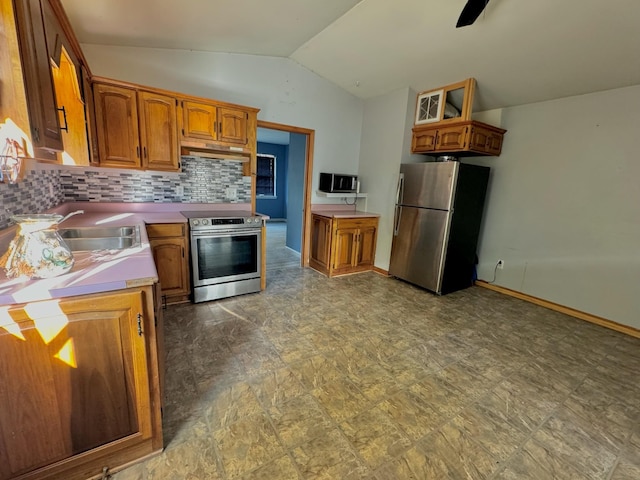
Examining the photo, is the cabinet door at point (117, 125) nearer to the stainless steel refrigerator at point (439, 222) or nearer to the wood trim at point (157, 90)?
the wood trim at point (157, 90)

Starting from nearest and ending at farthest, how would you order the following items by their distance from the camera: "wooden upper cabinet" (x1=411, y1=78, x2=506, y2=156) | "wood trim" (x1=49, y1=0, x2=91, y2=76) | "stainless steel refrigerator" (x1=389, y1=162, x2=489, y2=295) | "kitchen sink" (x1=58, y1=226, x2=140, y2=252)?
"wood trim" (x1=49, y1=0, x2=91, y2=76) → "kitchen sink" (x1=58, y1=226, x2=140, y2=252) → "wooden upper cabinet" (x1=411, y1=78, x2=506, y2=156) → "stainless steel refrigerator" (x1=389, y1=162, x2=489, y2=295)

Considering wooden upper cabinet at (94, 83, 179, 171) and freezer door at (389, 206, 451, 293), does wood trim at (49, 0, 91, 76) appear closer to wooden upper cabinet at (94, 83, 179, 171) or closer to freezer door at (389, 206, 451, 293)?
wooden upper cabinet at (94, 83, 179, 171)

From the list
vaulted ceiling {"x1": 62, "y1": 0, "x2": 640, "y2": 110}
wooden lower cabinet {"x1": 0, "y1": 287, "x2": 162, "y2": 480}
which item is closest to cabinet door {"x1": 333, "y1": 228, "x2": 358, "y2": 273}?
vaulted ceiling {"x1": 62, "y1": 0, "x2": 640, "y2": 110}

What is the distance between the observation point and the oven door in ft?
9.46

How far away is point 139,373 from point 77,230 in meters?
1.45

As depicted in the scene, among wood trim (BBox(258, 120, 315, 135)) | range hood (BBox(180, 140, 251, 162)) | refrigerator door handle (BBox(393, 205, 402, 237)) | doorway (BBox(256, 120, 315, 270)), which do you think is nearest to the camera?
range hood (BBox(180, 140, 251, 162))

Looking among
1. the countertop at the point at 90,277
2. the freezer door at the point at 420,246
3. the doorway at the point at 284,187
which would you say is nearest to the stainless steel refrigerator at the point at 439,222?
the freezer door at the point at 420,246

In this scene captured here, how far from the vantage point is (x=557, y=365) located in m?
2.29

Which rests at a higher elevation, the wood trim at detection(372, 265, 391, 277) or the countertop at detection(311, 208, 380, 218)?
the countertop at detection(311, 208, 380, 218)

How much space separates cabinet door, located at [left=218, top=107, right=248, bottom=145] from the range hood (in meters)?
0.09

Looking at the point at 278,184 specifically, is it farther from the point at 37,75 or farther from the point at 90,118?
the point at 37,75

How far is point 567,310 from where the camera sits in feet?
10.7

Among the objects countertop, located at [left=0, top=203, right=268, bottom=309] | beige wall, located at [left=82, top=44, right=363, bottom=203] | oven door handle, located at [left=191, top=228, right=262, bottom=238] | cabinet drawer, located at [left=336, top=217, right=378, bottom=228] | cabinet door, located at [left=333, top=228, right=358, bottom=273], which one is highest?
beige wall, located at [left=82, top=44, right=363, bottom=203]

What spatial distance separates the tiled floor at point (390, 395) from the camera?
4.64ft
